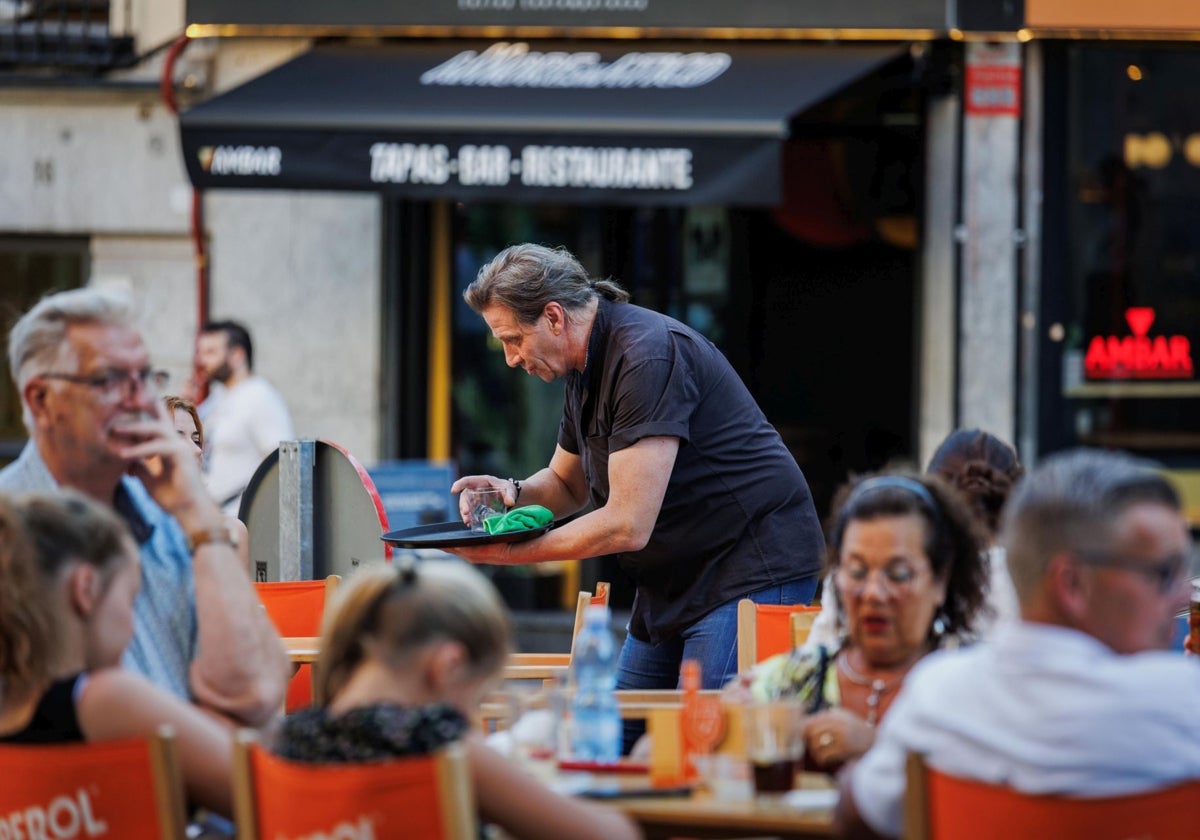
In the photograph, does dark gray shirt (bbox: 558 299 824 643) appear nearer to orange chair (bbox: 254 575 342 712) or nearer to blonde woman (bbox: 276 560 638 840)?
orange chair (bbox: 254 575 342 712)

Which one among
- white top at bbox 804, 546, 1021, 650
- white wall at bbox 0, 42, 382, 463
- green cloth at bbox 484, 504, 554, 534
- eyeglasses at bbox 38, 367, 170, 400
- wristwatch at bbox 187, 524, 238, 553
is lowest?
white top at bbox 804, 546, 1021, 650

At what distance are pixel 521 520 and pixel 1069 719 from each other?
2.61 meters

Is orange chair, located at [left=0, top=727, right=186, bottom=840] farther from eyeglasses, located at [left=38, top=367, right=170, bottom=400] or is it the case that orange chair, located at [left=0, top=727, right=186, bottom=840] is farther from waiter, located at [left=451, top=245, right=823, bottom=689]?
waiter, located at [left=451, top=245, right=823, bottom=689]

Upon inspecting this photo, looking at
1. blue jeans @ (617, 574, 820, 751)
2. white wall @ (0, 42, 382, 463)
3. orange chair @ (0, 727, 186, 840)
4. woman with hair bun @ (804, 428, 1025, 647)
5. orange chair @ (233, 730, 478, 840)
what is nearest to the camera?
orange chair @ (233, 730, 478, 840)

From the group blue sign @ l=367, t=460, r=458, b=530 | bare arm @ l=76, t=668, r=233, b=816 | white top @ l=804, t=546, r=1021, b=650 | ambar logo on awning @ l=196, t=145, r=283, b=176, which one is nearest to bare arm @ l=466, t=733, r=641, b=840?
bare arm @ l=76, t=668, r=233, b=816

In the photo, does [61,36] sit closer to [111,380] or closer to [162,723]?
[111,380]

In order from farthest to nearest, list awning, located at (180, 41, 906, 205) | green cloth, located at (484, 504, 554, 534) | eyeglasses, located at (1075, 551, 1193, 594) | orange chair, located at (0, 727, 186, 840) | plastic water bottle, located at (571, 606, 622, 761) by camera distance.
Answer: awning, located at (180, 41, 906, 205) < green cloth, located at (484, 504, 554, 534) < plastic water bottle, located at (571, 606, 622, 761) < orange chair, located at (0, 727, 186, 840) < eyeglasses, located at (1075, 551, 1193, 594)

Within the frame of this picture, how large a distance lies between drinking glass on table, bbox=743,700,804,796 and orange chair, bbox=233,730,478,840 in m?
0.69

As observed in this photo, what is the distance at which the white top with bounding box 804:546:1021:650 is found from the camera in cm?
370

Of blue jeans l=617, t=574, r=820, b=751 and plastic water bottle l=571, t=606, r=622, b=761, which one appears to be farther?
blue jeans l=617, t=574, r=820, b=751

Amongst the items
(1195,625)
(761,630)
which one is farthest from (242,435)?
(1195,625)

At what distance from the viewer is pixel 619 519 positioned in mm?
4699

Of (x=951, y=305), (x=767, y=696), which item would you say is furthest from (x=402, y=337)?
(x=767, y=696)

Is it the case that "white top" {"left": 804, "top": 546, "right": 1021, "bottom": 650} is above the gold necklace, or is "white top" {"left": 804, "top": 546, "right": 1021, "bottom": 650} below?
above
